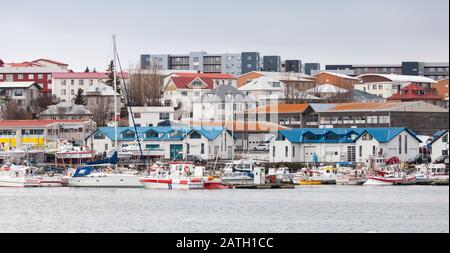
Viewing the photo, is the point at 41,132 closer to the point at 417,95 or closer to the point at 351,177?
the point at 351,177

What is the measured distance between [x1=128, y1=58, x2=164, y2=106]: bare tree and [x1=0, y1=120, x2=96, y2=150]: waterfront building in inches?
467

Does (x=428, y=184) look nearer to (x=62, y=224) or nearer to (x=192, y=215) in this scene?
(x=192, y=215)

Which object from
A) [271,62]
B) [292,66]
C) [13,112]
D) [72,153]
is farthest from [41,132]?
[271,62]

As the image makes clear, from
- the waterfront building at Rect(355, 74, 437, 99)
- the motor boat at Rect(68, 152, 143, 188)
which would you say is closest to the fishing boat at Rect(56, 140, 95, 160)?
the motor boat at Rect(68, 152, 143, 188)

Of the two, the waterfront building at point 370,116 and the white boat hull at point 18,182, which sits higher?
the waterfront building at point 370,116

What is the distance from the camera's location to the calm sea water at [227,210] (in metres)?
25.5

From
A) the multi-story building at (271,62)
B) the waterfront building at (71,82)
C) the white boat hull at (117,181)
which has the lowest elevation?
the white boat hull at (117,181)

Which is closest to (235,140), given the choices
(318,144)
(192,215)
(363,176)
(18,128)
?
(318,144)

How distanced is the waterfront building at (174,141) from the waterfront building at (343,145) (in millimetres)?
3086

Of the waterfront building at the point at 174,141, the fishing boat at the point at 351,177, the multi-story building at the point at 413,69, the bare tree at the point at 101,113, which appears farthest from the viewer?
the multi-story building at the point at 413,69

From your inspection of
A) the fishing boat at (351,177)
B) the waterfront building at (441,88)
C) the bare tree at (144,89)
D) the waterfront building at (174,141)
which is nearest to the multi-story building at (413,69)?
the waterfront building at (441,88)

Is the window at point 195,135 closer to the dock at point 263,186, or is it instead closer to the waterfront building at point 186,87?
the dock at point 263,186

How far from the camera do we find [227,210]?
99.1 ft

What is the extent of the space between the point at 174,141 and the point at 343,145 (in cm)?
885
